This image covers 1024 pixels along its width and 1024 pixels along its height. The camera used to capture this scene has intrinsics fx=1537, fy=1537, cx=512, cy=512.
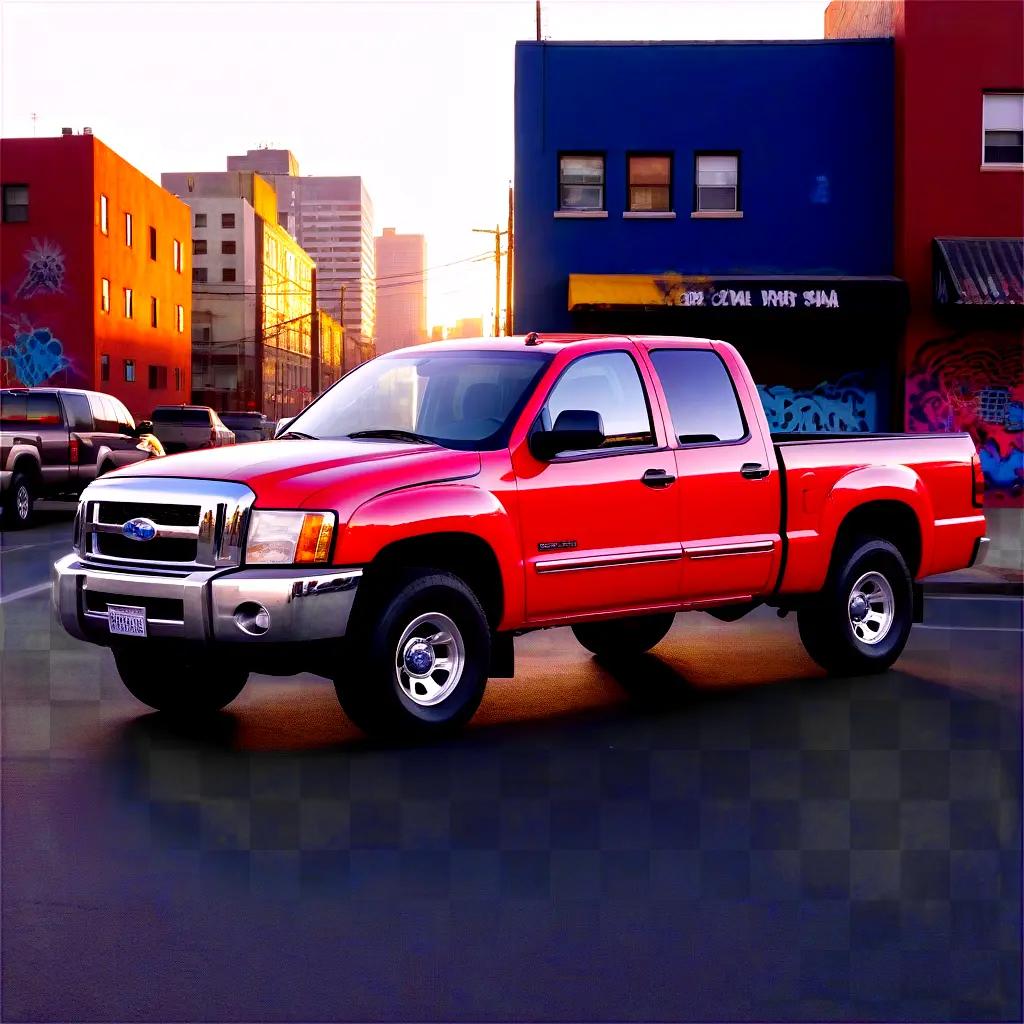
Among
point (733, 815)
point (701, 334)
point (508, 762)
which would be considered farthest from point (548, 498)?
point (701, 334)

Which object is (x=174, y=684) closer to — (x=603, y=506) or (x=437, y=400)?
(x=437, y=400)

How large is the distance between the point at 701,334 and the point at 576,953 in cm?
2481

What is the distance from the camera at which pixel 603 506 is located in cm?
853

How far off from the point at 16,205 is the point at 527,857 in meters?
49.2

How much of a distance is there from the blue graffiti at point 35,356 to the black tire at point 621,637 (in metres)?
42.4

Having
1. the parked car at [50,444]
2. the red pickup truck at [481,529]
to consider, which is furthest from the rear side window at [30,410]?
the red pickup truck at [481,529]

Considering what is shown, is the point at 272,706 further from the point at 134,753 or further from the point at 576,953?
the point at 576,953

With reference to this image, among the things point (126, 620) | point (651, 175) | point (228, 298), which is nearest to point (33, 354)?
point (651, 175)

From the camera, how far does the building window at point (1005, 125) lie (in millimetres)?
28625

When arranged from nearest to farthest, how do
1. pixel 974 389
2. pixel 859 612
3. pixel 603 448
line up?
1. pixel 603 448
2. pixel 859 612
3. pixel 974 389

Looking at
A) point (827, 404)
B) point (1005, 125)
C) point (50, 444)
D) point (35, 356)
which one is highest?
point (1005, 125)

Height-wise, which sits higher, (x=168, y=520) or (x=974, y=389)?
(x=974, y=389)

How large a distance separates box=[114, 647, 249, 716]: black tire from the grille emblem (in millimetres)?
969

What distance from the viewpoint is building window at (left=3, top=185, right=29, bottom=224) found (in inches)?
1992
